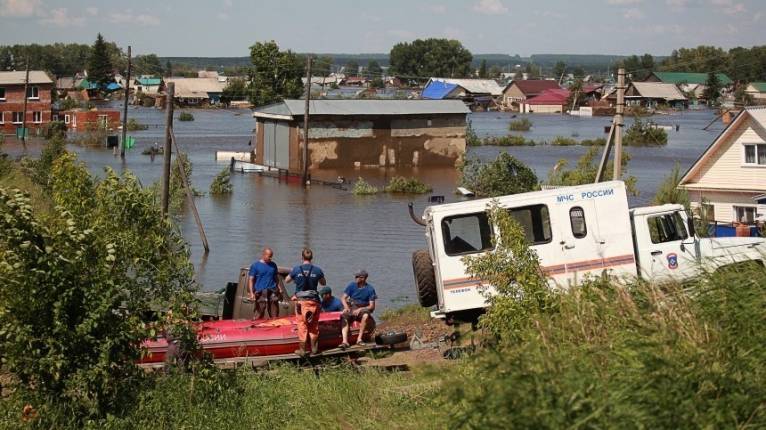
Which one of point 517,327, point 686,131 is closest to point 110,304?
point 517,327

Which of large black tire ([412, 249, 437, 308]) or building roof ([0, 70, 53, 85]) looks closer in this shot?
large black tire ([412, 249, 437, 308])

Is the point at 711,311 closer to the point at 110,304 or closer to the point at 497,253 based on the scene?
the point at 497,253

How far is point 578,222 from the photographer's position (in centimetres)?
1822

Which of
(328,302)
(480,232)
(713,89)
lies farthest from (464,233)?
(713,89)

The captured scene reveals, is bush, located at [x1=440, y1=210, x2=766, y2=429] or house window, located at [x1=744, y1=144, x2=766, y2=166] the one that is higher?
house window, located at [x1=744, y1=144, x2=766, y2=166]

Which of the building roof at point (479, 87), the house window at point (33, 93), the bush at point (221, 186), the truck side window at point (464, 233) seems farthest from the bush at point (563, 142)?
the truck side window at point (464, 233)

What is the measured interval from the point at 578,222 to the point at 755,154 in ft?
53.5

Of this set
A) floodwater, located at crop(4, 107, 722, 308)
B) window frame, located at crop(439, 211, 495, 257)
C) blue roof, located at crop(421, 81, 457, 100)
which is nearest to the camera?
window frame, located at crop(439, 211, 495, 257)

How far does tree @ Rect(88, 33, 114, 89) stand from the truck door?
125561mm

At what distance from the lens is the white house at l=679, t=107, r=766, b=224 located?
32062 mm

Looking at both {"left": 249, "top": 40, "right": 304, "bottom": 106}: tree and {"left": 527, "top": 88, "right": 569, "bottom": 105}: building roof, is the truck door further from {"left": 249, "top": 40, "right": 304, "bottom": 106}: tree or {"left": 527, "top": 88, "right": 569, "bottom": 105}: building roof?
{"left": 527, "top": 88, "right": 569, "bottom": 105}: building roof

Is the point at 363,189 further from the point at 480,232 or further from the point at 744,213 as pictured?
the point at 480,232

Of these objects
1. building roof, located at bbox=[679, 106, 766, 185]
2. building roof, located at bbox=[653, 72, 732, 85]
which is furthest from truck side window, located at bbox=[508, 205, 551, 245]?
building roof, located at bbox=[653, 72, 732, 85]

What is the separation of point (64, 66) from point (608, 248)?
630ft
